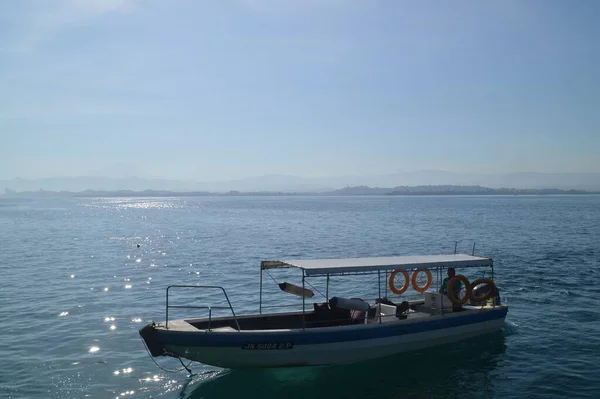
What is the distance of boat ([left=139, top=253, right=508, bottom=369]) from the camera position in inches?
569

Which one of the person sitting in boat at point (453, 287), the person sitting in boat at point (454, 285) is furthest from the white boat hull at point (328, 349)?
the person sitting in boat at point (454, 285)

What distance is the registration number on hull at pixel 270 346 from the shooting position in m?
14.6

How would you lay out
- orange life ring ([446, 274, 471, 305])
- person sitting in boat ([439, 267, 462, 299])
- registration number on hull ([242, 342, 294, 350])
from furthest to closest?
person sitting in boat ([439, 267, 462, 299]), orange life ring ([446, 274, 471, 305]), registration number on hull ([242, 342, 294, 350])

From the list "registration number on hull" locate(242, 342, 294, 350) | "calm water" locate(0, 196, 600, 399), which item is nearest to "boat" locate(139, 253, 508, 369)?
"registration number on hull" locate(242, 342, 294, 350)

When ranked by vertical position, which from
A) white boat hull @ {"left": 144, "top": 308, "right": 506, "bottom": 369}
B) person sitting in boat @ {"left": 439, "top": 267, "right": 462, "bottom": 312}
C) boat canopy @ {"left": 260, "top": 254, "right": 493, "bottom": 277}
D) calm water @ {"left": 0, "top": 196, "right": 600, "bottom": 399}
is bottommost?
calm water @ {"left": 0, "top": 196, "right": 600, "bottom": 399}

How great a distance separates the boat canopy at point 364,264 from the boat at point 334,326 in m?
0.03

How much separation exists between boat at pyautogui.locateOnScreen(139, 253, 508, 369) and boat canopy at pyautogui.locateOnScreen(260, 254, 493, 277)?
0.10 feet

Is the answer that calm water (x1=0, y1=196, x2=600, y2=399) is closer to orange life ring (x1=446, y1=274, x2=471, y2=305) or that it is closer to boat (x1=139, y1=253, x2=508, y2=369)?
boat (x1=139, y1=253, x2=508, y2=369)

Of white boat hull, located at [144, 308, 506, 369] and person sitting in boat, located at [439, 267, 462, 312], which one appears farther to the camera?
person sitting in boat, located at [439, 267, 462, 312]

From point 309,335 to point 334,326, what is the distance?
129 cm

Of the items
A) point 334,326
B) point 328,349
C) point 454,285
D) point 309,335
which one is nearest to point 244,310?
point 334,326

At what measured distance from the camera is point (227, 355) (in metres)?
14.6

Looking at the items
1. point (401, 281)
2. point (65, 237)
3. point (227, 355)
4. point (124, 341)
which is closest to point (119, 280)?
point (124, 341)

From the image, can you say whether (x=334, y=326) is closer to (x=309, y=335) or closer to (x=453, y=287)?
(x=309, y=335)
